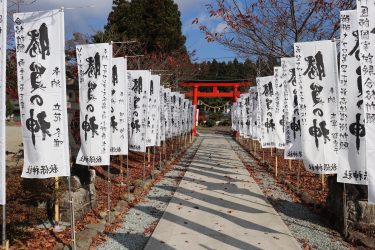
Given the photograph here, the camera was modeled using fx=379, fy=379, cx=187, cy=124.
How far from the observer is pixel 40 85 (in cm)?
505

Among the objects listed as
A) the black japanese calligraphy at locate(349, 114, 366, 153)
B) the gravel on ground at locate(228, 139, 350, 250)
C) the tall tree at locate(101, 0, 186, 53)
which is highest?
the tall tree at locate(101, 0, 186, 53)

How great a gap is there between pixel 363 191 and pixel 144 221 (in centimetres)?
374

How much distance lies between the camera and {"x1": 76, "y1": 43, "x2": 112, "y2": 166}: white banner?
6965 millimetres

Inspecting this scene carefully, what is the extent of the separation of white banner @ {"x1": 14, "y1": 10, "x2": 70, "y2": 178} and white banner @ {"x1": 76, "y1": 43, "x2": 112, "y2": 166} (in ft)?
6.19

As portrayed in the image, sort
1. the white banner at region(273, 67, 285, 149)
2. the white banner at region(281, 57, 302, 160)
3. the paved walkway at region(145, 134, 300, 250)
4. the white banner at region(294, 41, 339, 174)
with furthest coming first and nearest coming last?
the white banner at region(273, 67, 285, 149) → the white banner at region(281, 57, 302, 160) → the white banner at region(294, 41, 339, 174) → the paved walkway at region(145, 134, 300, 250)

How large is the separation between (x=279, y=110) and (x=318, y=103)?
5281mm

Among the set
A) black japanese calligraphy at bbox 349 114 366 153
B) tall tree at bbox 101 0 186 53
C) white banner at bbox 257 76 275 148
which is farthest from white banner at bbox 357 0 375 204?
tall tree at bbox 101 0 186 53

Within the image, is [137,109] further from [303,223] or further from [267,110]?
[303,223]

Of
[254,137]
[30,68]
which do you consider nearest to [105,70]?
[30,68]

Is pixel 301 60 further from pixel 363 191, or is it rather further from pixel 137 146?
pixel 137 146

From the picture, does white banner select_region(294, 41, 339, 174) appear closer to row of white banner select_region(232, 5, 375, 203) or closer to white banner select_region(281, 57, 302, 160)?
row of white banner select_region(232, 5, 375, 203)

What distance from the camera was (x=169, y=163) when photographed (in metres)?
15.0

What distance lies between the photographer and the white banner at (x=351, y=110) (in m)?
5.47

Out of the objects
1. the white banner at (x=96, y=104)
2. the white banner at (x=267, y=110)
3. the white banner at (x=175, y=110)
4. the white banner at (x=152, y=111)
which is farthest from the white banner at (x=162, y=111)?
the white banner at (x=96, y=104)
